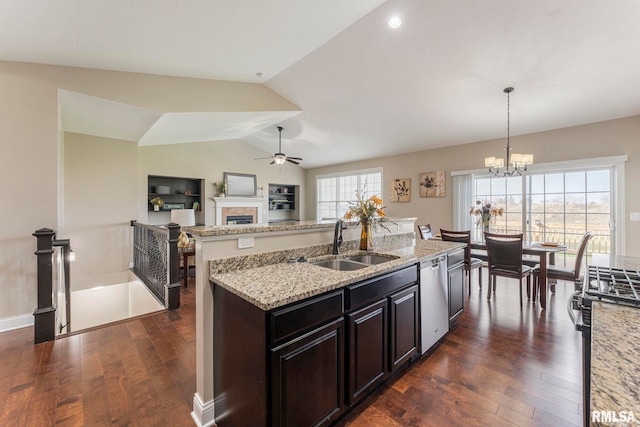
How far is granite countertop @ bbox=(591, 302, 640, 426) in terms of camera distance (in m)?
0.55

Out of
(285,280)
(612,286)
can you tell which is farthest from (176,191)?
(612,286)

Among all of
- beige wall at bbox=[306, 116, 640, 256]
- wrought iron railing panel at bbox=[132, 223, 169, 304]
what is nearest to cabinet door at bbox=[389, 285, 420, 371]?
wrought iron railing panel at bbox=[132, 223, 169, 304]

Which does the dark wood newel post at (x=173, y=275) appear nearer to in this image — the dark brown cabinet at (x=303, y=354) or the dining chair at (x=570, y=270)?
the dark brown cabinet at (x=303, y=354)

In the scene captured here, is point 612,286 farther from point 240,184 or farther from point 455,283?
point 240,184

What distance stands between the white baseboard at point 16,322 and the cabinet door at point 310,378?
132 inches

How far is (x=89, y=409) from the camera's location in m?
1.79

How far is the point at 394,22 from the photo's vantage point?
2984mm

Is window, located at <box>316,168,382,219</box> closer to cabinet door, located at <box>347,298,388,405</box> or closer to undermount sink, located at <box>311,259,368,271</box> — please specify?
undermount sink, located at <box>311,259,368,271</box>

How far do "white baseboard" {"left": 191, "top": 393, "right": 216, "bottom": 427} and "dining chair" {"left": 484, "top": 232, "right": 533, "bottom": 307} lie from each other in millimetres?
3566

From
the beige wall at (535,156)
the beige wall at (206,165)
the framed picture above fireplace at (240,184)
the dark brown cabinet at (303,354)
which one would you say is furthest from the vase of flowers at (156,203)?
the dark brown cabinet at (303,354)

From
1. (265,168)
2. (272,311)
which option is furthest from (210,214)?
(272,311)

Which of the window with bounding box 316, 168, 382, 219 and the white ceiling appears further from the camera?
the window with bounding box 316, 168, 382, 219

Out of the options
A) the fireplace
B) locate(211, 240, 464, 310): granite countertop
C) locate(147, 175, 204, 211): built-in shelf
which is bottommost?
locate(211, 240, 464, 310): granite countertop

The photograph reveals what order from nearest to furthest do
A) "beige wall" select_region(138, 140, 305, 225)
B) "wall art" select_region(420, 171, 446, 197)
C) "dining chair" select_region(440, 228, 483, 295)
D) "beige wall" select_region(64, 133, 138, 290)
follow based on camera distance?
"dining chair" select_region(440, 228, 483, 295), "beige wall" select_region(64, 133, 138, 290), "wall art" select_region(420, 171, 446, 197), "beige wall" select_region(138, 140, 305, 225)
